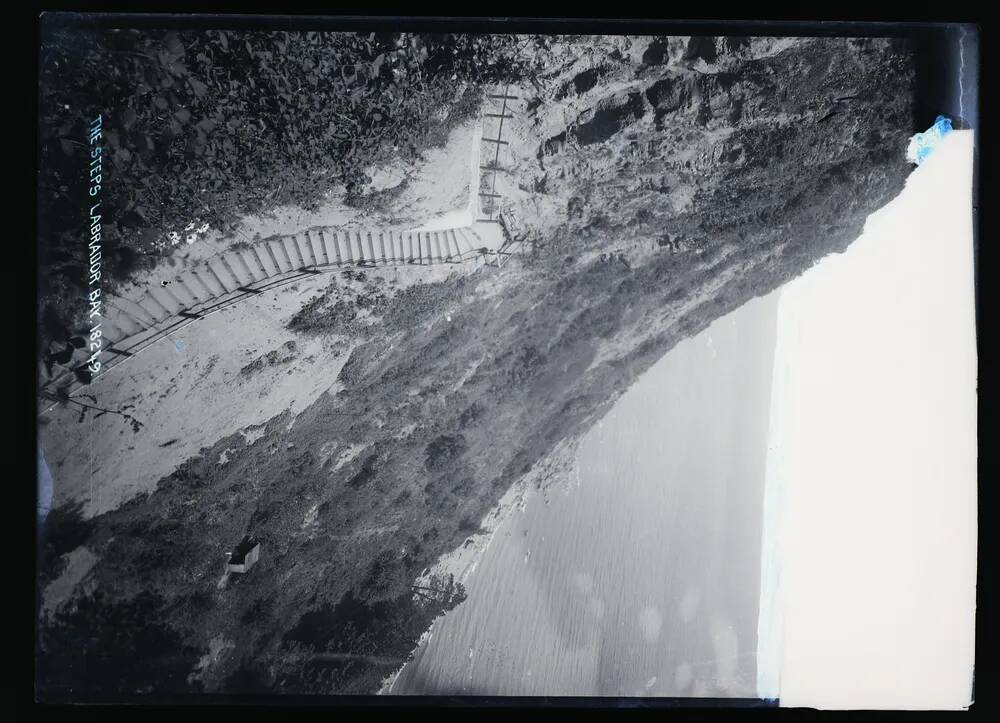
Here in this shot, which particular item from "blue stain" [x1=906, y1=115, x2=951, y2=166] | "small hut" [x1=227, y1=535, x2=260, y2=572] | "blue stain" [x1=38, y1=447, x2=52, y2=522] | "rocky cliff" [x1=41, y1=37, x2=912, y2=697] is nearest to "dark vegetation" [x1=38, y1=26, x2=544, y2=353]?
"rocky cliff" [x1=41, y1=37, x2=912, y2=697]

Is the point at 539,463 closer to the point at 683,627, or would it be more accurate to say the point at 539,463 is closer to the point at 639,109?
the point at 683,627

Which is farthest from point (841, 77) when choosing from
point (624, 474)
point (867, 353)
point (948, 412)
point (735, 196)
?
point (624, 474)

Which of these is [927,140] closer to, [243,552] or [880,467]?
[880,467]

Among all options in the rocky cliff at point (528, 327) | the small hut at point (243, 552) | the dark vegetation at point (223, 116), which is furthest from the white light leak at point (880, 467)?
the small hut at point (243, 552)

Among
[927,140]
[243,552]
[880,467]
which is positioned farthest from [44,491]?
[927,140]

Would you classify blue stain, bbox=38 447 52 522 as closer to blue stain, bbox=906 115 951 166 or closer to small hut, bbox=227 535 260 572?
small hut, bbox=227 535 260 572

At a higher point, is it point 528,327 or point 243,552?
point 528,327
